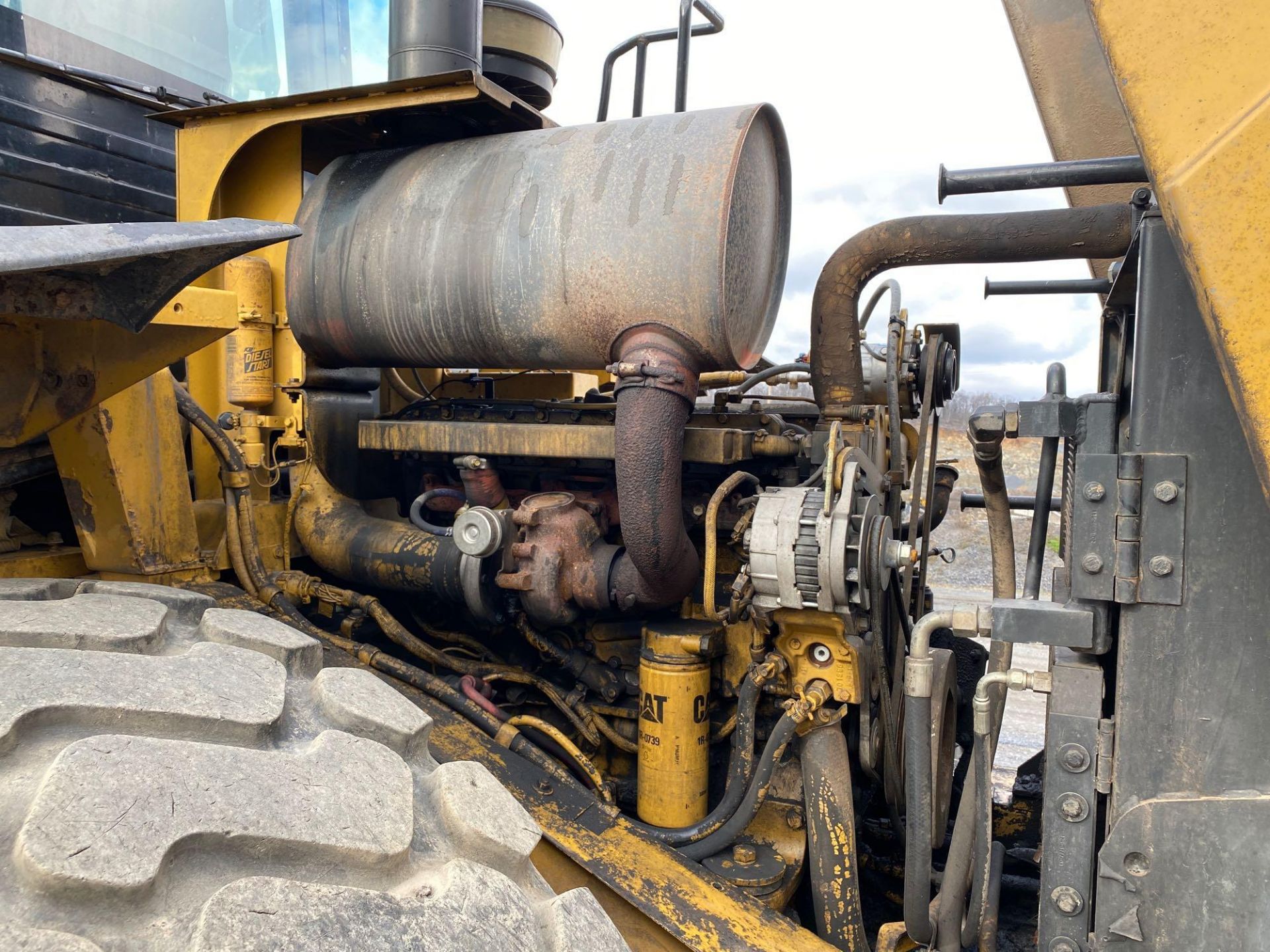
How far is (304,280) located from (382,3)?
94 cm

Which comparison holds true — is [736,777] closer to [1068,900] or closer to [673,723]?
[673,723]

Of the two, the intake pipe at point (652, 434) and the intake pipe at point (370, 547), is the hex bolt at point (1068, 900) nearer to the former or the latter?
the intake pipe at point (652, 434)

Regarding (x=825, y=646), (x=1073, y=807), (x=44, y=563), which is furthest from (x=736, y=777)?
(x=44, y=563)

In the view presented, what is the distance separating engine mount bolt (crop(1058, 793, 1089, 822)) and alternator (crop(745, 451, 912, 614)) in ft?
2.09

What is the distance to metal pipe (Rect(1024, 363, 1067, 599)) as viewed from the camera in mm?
1614

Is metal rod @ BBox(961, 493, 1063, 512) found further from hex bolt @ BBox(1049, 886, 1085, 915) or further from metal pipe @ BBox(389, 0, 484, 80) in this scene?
metal pipe @ BBox(389, 0, 484, 80)

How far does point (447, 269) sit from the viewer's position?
2.02 metres

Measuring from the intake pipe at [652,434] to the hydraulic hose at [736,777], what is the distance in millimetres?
430

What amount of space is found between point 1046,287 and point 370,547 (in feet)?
6.19

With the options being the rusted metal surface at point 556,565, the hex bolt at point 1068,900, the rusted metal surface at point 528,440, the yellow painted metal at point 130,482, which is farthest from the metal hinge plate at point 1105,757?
the yellow painted metal at point 130,482

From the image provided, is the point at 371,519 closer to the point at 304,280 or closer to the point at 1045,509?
the point at 304,280

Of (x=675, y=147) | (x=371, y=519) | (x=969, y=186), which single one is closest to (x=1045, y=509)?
(x=969, y=186)

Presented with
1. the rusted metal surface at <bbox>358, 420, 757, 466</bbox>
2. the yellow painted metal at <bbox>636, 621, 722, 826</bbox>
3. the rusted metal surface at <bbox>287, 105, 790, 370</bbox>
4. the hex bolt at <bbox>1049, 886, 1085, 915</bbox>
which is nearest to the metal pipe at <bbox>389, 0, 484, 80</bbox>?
the rusted metal surface at <bbox>287, 105, 790, 370</bbox>

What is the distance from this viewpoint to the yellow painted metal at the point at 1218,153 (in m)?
0.87
